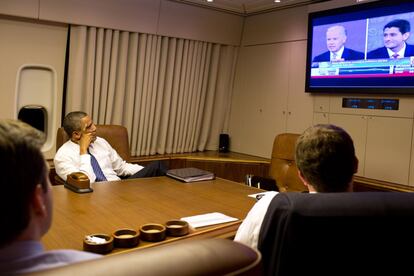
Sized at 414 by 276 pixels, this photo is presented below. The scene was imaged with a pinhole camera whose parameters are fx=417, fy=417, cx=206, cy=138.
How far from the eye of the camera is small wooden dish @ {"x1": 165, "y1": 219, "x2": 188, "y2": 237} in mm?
1768

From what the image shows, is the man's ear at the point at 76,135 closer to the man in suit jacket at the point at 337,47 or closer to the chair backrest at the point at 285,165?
the chair backrest at the point at 285,165

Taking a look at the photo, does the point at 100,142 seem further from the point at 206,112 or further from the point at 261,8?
the point at 261,8

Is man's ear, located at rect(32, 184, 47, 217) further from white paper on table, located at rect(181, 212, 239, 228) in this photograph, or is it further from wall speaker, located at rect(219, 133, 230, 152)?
wall speaker, located at rect(219, 133, 230, 152)

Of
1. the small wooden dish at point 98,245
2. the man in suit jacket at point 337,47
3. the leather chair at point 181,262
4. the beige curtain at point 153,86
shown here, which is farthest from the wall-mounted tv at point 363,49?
the leather chair at point 181,262

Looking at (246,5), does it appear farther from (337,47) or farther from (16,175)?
(16,175)

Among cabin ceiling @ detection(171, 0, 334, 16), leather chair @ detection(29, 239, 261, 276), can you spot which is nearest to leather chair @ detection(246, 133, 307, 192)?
cabin ceiling @ detection(171, 0, 334, 16)

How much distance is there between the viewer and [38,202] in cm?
81

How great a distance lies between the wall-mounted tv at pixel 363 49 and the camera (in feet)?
11.2

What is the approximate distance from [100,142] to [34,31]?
4.24 ft

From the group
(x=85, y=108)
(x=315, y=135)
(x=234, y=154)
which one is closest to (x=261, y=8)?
(x=234, y=154)

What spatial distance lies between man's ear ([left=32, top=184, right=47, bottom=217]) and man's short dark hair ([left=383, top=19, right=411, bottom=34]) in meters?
3.32

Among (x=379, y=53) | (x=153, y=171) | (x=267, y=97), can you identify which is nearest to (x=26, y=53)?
(x=153, y=171)

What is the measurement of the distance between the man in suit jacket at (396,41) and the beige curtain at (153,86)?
2030mm

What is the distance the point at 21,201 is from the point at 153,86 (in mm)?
3848
